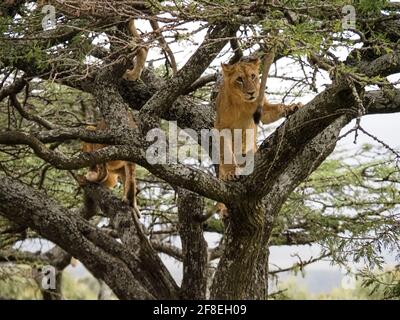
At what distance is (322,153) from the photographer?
621cm

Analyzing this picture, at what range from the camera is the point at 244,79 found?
6453 mm

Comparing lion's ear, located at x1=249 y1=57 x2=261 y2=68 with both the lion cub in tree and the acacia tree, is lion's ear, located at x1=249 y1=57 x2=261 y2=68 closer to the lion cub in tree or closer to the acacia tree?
the acacia tree

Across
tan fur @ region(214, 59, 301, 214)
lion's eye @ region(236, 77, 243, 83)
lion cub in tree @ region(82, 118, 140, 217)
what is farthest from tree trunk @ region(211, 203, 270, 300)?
lion cub in tree @ region(82, 118, 140, 217)

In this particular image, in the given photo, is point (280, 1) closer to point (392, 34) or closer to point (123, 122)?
point (392, 34)

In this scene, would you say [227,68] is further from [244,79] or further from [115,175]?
[115,175]

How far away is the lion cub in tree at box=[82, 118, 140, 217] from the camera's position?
7.78m

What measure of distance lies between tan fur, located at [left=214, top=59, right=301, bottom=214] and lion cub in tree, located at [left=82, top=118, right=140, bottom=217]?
4.48 feet

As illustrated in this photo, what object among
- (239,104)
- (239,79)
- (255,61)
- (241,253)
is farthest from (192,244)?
(255,61)

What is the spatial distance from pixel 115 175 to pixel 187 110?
189 centimetres

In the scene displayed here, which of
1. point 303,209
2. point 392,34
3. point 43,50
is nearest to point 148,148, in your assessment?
point 43,50

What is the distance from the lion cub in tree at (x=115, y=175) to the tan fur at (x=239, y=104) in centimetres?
136

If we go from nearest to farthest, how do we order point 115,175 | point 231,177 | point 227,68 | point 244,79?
point 231,177
point 244,79
point 227,68
point 115,175

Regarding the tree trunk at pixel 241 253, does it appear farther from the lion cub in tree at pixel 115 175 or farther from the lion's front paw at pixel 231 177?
the lion cub in tree at pixel 115 175
